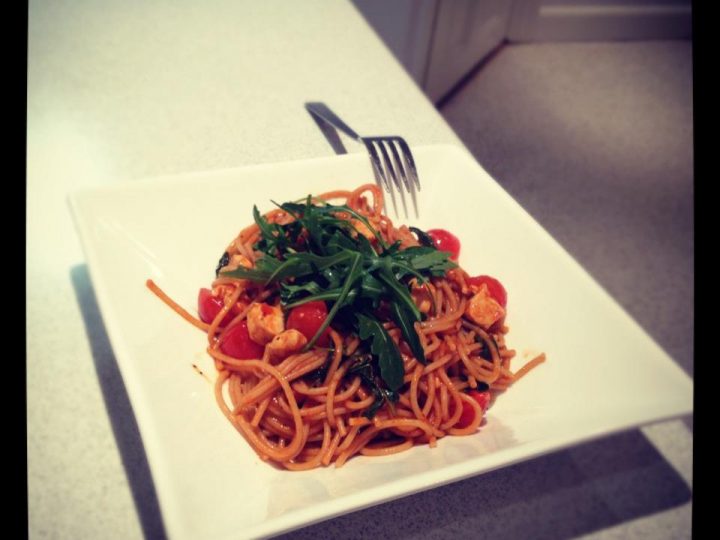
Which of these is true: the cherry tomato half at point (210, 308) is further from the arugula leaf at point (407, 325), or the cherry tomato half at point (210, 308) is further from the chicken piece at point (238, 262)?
the arugula leaf at point (407, 325)

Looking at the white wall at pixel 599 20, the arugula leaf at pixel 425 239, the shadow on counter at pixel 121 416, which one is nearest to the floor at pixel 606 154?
the white wall at pixel 599 20

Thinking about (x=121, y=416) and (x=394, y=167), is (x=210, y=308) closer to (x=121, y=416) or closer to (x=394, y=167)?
(x=121, y=416)

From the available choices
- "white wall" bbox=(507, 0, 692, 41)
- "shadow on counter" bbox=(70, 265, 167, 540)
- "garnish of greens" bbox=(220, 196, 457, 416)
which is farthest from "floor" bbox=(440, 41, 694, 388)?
"shadow on counter" bbox=(70, 265, 167, 540)

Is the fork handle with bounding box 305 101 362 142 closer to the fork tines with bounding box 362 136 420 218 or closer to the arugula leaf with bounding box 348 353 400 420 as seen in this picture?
the fork tines with bounding box 362 136 420 218

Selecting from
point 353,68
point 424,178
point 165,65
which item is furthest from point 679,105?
point 165,65

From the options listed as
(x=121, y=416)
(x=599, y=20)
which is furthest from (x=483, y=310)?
(x=599, y=20)

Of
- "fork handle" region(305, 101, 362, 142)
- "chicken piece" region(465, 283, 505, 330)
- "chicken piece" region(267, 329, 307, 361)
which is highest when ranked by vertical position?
"fork handle" region(305, 101, 362, 142)
